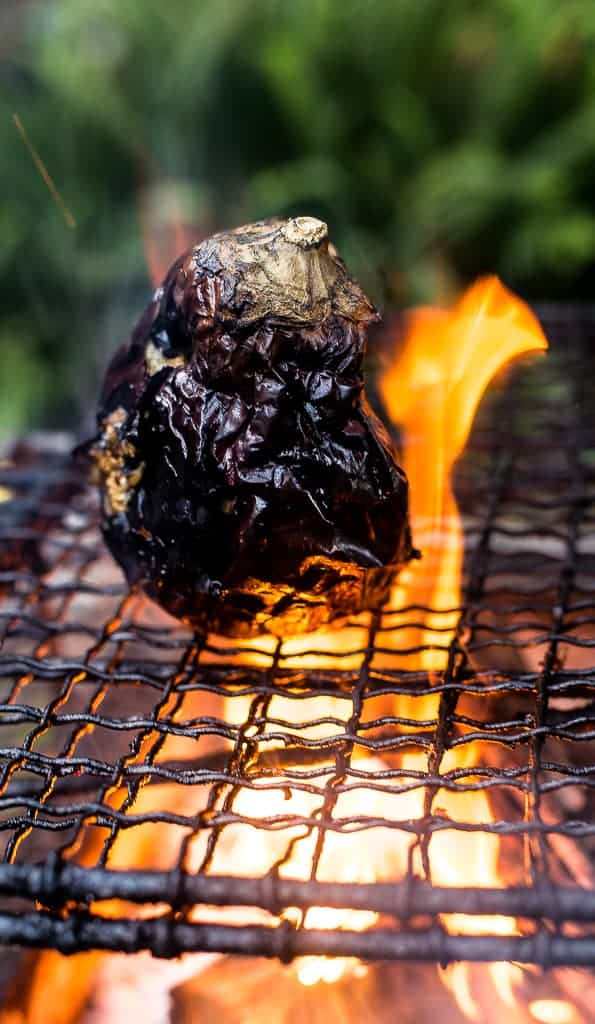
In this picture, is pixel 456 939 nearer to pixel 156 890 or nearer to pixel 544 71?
pixel 156 890

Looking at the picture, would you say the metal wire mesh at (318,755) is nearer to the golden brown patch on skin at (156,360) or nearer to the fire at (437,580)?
the fire at (437,580)

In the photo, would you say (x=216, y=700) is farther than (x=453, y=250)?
No

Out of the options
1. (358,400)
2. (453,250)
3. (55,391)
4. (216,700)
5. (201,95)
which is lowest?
(55,391)

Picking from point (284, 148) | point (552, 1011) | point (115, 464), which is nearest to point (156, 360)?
point (115, 464)

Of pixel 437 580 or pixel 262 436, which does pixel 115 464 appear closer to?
pixel 262 436

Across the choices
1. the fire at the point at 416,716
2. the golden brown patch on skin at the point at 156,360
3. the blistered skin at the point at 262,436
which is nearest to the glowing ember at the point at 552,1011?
the fire at the point at 416,716

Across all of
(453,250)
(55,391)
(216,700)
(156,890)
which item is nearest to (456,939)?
(156,890)

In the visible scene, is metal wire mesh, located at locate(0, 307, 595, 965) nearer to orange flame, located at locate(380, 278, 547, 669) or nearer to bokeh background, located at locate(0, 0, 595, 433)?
orange flame, located at locate(380, 278, 547, 669)

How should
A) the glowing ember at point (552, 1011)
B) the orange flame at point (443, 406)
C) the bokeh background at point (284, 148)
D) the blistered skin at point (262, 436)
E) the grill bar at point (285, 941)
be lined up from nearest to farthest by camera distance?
the grill bar at point (285, 941) → the blistered skin at point (262, 436) → the glowing ember at point (552, 1011) → the orange flame at point (443, 406) → the bokeh background at point (284, 148)
